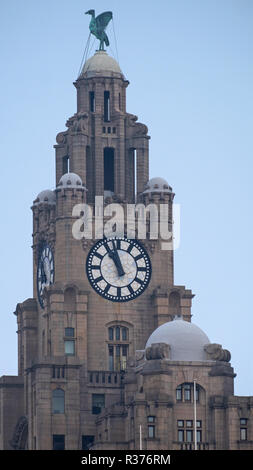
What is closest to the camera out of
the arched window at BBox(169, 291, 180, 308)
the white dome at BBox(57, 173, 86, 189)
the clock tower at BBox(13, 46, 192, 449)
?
the clock tower at BBox(13, 46, 192, 449)

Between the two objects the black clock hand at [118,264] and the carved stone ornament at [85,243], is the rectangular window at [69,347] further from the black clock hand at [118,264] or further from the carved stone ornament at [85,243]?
the carved stone ornament at [85,243]

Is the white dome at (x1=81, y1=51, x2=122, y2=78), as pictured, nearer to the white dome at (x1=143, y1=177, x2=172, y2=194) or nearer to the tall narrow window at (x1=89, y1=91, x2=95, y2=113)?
the tall narrow window at (x1=89, y1=91, x2=95, y2=113)

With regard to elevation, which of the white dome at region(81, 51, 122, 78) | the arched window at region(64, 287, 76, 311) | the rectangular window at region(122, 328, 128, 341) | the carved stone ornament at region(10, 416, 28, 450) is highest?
the white dome at region(81, 51, 122, 78)

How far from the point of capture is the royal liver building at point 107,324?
511 ft

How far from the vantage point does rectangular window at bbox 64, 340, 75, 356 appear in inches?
6599

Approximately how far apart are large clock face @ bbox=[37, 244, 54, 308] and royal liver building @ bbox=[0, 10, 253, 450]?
0.49ft

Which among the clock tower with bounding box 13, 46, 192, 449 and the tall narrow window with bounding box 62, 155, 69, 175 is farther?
the tall narrow window with bounding box 62, 155, 69, 175

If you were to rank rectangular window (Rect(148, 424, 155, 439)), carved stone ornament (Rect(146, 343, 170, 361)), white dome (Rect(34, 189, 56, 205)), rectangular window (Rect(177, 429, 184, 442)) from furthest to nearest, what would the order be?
white dome (Rect(34, 189, 56, 205))
carved stone ornament (Rect(146, 343, 170, 361))
rectangular window (Rect(177, 429, 184, 442))
rectangular window (Rect(148, 424, 155, 439))

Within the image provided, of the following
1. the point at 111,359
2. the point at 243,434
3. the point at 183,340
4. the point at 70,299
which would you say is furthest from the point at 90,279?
the point at 243,434

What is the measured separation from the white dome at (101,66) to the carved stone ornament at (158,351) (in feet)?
101

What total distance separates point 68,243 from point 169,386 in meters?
19.6

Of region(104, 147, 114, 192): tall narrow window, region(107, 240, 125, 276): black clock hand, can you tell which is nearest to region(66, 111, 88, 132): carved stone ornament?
region(104, 147, 114, 192): tall narrow window
